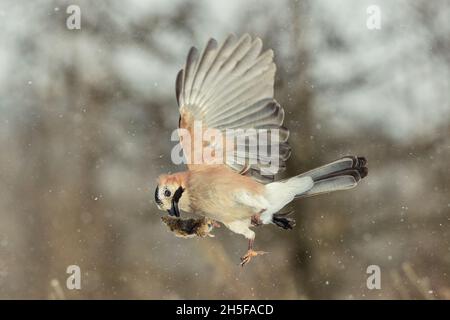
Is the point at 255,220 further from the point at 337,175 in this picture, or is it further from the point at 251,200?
the point at 337,175

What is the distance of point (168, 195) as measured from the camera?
1.81 metres

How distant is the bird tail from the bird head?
443mm

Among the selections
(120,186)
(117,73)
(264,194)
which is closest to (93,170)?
(120,186)

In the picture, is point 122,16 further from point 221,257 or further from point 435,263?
point 435,263

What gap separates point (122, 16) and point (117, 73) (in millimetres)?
421

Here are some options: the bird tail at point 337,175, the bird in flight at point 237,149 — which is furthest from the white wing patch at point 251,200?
the bird tail at point 337,175

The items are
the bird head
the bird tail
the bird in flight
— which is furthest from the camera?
the bird tail

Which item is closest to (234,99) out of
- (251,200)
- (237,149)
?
(237,149)

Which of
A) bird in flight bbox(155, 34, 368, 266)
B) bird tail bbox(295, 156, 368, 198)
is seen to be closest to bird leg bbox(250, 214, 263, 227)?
bird in flight bbox(155, 34, 368, 266)

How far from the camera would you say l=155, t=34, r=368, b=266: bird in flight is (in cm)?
190

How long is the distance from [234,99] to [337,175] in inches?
17.1

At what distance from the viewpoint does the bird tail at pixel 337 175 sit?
6.72 feet

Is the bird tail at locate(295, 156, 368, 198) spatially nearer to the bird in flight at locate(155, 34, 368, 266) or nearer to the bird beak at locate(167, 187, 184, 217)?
the bird in flight at locate(155, 34, 368, 266)

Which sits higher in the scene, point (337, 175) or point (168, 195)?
point (337, 175)
